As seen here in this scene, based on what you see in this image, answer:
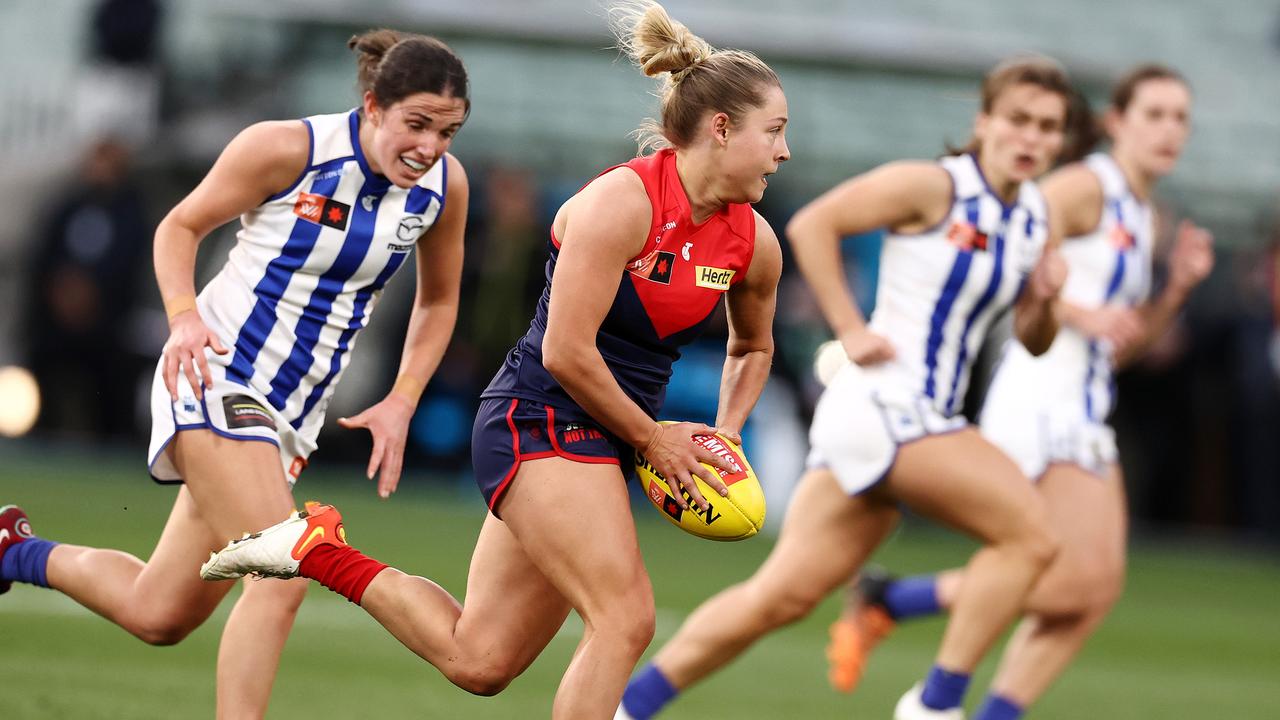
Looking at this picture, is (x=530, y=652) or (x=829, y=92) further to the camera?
(x=829, y=92)

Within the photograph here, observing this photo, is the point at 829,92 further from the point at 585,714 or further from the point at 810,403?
the point at 585,714

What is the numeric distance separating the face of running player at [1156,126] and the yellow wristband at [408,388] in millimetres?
3380

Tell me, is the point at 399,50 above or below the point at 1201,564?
above

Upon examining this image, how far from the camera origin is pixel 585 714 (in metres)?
4.75

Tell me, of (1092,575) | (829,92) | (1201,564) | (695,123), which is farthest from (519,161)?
(695,123)

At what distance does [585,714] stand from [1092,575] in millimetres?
2756

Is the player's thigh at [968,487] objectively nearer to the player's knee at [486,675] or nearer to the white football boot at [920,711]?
the white football boot at [920,711]

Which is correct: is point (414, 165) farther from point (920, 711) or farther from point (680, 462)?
point (920, 711)

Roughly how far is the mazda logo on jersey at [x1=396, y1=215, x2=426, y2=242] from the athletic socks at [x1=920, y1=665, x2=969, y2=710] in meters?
2.33

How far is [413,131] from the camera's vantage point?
5285 mm

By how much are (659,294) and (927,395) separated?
1949mm

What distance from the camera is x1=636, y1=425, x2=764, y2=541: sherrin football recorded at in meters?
4.87

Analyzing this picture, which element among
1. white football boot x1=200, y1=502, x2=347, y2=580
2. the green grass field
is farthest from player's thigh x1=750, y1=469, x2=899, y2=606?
white football boot x1=200, y1=502, x2=347, y2=580

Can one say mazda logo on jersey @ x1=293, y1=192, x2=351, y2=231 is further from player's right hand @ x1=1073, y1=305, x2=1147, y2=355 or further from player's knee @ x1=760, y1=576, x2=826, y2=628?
player's right hand @ x1=1073, y1=305, x2=1147, y2=355
